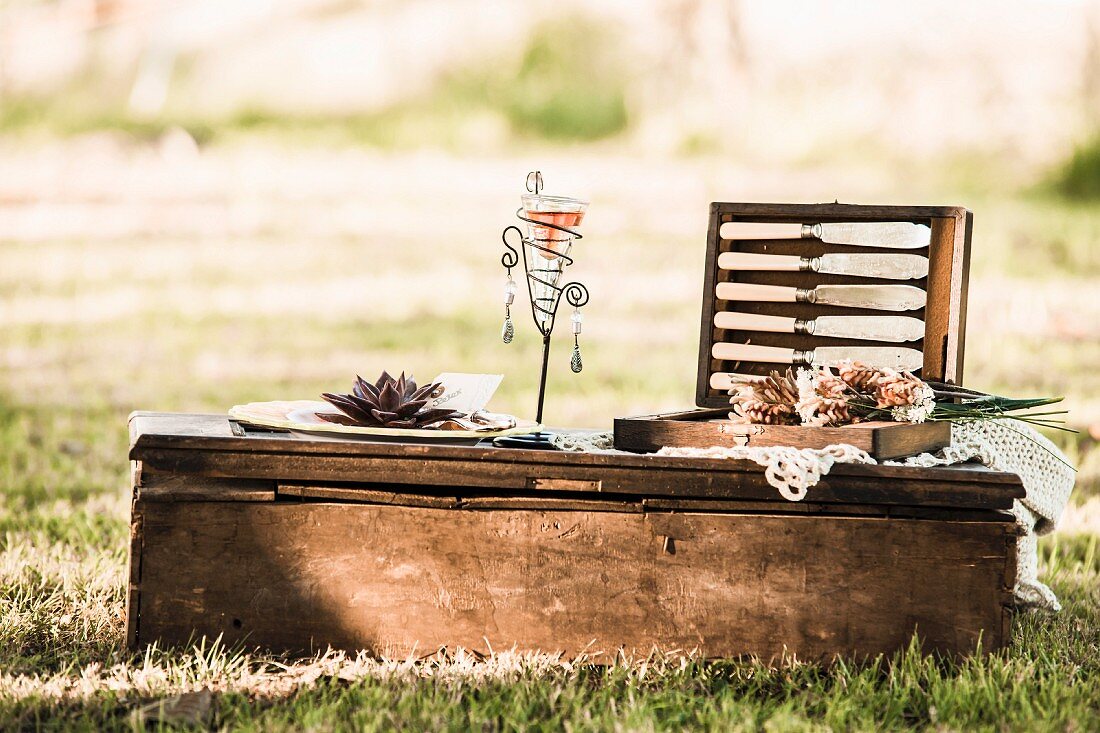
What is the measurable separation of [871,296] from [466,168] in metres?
7.07

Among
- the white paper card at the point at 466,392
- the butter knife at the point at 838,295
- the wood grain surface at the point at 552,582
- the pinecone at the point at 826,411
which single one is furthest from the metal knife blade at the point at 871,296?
the white paper card at the point at 466,392

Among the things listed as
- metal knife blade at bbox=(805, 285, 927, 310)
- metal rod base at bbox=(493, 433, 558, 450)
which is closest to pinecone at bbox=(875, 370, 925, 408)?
metal knife blade at bbox=(805, 285, 927, 310)

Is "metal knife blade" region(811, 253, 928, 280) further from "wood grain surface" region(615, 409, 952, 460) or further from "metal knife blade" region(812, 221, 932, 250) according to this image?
"wood grain surface" region(615, 409, 952, 460)

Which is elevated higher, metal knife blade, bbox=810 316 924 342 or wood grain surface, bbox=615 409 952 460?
metal knife blade, bbox=810 316 924 342

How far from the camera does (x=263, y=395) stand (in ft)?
18.3

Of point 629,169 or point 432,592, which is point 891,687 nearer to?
point 432,592

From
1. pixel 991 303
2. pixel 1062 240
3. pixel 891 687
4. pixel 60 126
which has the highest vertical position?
pixel 60 126

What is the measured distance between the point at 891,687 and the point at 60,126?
30.8 feet

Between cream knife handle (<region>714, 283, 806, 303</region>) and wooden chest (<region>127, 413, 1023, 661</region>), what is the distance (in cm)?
69

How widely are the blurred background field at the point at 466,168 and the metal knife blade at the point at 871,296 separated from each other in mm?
2428

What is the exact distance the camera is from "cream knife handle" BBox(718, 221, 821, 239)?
2.87 metres

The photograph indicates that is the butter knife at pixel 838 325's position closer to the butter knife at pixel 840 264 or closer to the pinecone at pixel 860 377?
the butter knife at pixel 840 264

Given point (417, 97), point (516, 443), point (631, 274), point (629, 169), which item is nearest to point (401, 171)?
point (417, 97)

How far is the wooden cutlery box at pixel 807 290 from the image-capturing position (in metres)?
2.79
